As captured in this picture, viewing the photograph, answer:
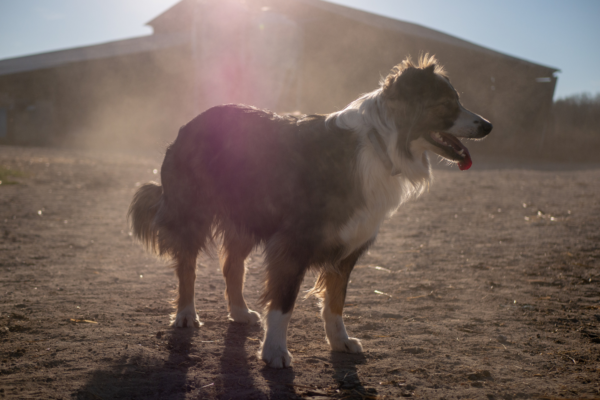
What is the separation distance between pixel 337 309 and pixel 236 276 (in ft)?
3.18

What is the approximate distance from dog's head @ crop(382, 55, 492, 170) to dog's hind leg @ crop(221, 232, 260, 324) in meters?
1.51

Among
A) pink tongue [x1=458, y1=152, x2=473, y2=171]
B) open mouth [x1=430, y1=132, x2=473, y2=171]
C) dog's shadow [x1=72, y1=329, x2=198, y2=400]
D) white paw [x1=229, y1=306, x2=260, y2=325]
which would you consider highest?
open mouth [x1=430, y1=132, x2=473, y2=171]

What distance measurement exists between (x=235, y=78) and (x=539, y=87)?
16.3 metres

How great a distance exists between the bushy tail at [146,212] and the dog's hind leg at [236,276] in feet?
1.97

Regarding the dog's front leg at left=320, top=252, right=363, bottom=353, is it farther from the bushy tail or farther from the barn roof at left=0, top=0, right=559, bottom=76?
the barn roof at left=0, top=0, right=559, bottom=76

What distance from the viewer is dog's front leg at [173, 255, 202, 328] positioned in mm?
3529

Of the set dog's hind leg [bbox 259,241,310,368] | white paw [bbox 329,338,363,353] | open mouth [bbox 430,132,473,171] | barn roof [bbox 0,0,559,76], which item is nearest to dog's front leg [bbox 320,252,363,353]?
white paw [bbox 329,338,363,353]

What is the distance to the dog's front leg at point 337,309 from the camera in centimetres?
314

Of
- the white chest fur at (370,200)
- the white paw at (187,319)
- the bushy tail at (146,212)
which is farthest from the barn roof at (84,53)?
the white chest fur at (370,200)

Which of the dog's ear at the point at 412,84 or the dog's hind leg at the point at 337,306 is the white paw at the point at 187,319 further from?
the dog's ear at the point at 412,84

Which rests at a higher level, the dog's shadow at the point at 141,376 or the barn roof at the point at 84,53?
the barn roof at the point at 84,53

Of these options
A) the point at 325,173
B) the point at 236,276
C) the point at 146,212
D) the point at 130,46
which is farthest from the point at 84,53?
the point at 325,173

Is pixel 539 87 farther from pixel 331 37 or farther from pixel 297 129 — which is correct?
pixel 297 129

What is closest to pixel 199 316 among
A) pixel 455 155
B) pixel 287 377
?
pixel 287 377
